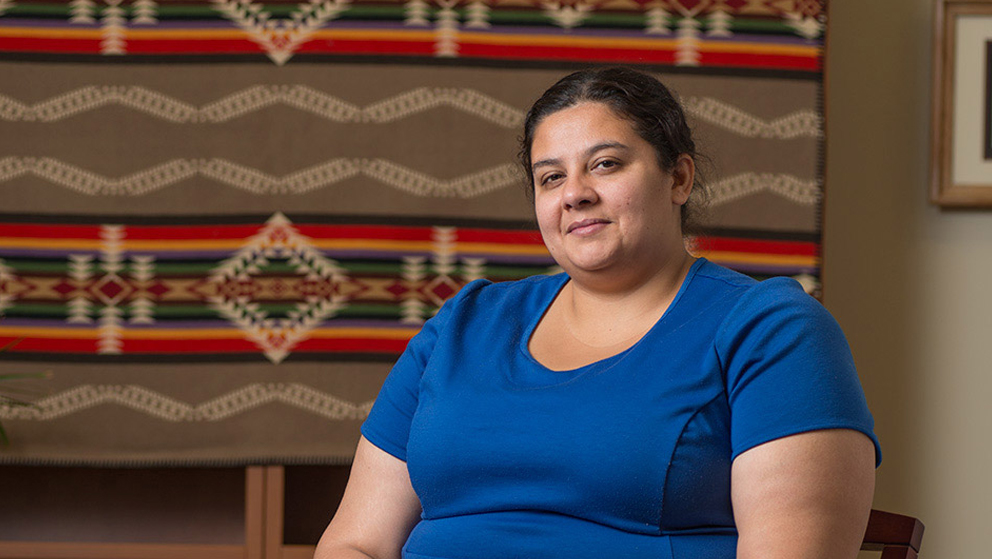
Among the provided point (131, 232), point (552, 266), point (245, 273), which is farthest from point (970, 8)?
point (131, 232)

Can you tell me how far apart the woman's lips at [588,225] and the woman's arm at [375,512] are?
1.29 feet

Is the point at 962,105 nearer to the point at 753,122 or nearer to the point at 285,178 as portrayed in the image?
the point at 753,122

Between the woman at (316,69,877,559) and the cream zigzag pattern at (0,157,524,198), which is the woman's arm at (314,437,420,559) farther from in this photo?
the cream zigzag pattern at (0,157,524,198)

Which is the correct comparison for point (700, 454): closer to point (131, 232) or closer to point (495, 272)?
point (495, 272)

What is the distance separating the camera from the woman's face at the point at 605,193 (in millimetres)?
1105

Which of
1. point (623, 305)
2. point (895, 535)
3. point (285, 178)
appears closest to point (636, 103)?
point (623, 305)

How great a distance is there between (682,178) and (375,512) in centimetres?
60

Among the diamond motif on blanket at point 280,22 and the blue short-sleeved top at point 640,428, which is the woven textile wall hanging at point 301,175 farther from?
the blue short-sleeved top at point 640,428

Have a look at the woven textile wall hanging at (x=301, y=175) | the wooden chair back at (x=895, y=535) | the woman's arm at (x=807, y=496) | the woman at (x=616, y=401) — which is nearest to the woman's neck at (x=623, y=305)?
the woman at (x=616, y=401)

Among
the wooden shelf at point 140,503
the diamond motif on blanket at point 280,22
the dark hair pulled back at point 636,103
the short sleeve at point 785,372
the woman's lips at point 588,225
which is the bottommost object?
the wooden shelf at point 140,503

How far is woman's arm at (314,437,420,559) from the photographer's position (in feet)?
3.91

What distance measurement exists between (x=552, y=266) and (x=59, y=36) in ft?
4.01

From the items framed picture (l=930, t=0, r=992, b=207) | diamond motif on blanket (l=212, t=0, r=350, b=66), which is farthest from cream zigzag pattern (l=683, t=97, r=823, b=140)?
diamond motif on blanket (l=212, t=0, r=350, b=66)

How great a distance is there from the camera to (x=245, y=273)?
6.60 feet
